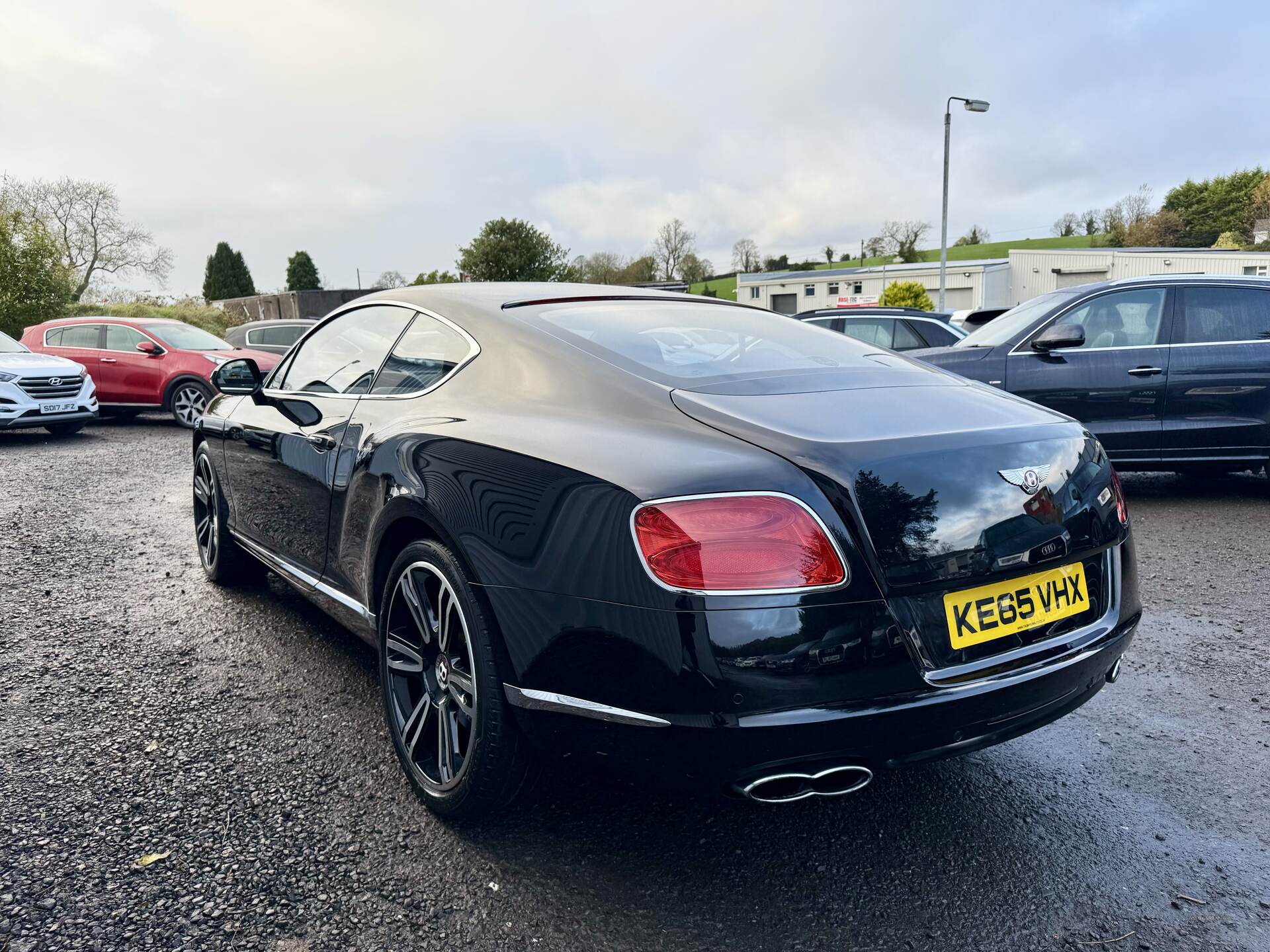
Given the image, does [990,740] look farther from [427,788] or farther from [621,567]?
[427,788]

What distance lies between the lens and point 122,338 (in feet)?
44.1

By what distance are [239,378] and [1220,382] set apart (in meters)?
6.53

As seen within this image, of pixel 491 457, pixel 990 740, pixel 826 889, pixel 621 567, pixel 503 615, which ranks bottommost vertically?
pixel 826 889

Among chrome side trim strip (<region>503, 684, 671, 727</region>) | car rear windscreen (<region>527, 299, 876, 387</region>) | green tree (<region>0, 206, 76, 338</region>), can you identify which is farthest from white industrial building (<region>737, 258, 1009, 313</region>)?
chrome side trim strip (<region>503, 684, 671, 727</region>)

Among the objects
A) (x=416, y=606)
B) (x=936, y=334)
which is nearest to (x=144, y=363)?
(x=936, y=334)

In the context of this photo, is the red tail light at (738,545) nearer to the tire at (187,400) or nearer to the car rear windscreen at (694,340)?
the car rear windscreen at (694,340)

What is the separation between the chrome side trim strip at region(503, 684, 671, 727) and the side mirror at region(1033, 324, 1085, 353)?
5.77m

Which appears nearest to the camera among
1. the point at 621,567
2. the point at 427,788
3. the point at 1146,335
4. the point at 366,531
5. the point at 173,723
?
the point at 621,567

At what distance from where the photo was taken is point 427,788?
2590 millimetres

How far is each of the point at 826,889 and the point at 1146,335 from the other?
6001mm

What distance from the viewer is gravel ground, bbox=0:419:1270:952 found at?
2.14 m

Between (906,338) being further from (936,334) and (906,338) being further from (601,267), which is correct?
(601,267)

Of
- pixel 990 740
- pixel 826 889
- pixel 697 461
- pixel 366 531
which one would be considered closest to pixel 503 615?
pixel 697 461

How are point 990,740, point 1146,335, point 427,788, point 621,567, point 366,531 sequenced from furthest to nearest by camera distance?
point 1146,335, point 366,531, point 427,788, point 990,740, point 621,567
